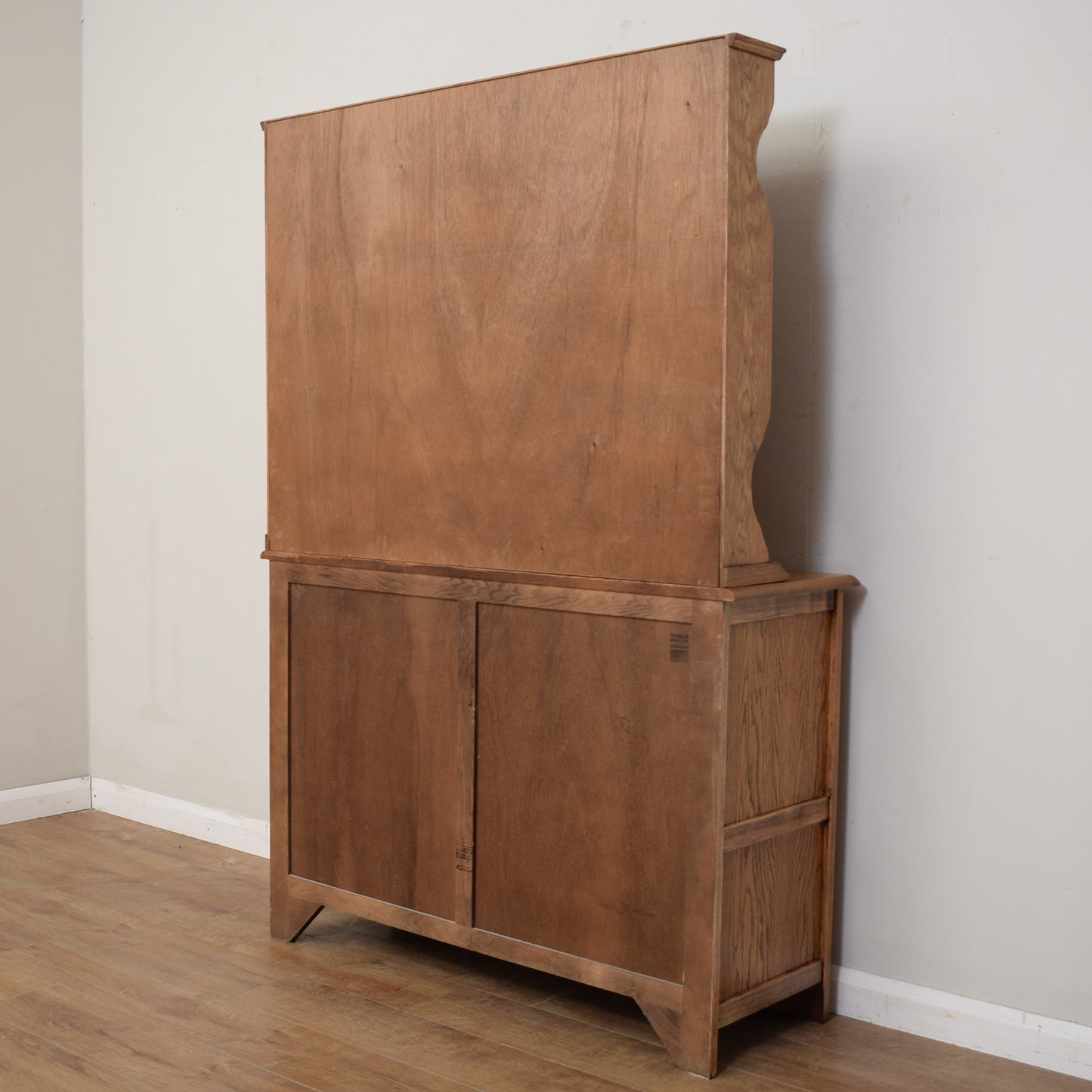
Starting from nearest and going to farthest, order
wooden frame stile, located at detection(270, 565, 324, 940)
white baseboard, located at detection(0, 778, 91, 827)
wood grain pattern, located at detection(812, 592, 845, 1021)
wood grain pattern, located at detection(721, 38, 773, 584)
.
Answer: wood grain pattern, located at detection(721, 38, 773, 584) < wood grain pattern, located at detection(812, 592, 845, 1021) < wooden frame stile, located at detection(270, 565, 324, 940) < white baseboard, located at detection(0, 778, 91, 827)

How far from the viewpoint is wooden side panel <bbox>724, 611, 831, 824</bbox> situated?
253cm

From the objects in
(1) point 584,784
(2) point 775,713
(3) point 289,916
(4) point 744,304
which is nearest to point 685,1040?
(1) point 584,784

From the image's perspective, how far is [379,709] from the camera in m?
3.02

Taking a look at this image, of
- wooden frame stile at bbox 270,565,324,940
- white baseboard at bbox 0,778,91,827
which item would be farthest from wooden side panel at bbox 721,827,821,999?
white baseboard at bbox 0,778,91,827

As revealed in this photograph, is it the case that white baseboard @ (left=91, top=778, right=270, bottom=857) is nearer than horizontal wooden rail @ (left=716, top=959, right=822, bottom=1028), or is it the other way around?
horizontal wooden rail @ (left=716, top=959, right=822, bottom=1028)

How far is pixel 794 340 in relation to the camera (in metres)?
2.90

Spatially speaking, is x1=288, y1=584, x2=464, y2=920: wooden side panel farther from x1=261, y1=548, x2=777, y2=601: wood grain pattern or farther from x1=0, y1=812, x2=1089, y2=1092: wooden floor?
x1=0, y1=812, x2=1089, y2=1092: wooden floor

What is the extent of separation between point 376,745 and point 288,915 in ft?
1.84

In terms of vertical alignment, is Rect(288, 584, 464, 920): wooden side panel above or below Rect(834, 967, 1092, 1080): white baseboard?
above

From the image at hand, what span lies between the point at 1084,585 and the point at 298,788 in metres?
1.86

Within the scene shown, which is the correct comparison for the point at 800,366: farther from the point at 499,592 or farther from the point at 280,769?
the point at 280,769

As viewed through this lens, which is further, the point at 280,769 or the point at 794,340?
the point at 280,769

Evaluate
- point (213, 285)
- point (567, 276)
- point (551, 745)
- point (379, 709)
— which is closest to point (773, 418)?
point (567, 276)

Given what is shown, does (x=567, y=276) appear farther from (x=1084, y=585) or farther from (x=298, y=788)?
(x=298, y=788)
